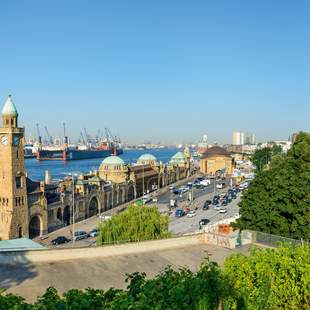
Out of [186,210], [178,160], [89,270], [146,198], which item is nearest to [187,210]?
[186,210]

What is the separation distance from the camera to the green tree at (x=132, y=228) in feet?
117

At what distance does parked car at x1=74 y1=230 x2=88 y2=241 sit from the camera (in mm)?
48353

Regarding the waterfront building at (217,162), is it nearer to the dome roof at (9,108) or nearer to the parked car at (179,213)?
the parked car at (179,213)

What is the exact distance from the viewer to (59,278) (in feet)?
56.9

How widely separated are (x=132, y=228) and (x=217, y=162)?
90.7m

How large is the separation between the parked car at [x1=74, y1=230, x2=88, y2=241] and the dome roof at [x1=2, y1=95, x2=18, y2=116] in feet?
51.0

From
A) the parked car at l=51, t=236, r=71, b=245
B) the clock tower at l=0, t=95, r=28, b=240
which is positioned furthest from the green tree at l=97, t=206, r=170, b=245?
the clock tower at l=0, t=95, r=28, b=240

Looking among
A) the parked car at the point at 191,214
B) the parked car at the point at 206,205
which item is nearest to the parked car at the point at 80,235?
the parked car at the point at 191,214

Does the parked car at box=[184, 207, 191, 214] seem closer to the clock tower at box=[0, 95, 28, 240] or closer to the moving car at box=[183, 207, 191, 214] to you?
the moving car at box=[183, 207, 191, 214]

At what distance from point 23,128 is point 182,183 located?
6159 centimetres

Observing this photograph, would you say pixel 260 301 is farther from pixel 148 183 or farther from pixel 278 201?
pixel 148 183

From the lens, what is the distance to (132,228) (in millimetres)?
35906

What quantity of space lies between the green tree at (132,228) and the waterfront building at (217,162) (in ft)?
282

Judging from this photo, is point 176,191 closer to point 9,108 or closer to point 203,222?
point 203,222
